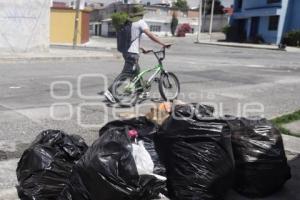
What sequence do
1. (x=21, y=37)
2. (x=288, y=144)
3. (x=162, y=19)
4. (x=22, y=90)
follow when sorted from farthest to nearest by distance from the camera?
(x=162, y=19), (x=21, y=37), (x=22, y=90), (x=288, y=144)

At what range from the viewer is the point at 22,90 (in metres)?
10.0

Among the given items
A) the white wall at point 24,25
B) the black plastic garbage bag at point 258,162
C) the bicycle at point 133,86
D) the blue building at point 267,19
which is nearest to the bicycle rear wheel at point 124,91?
the bicycle at point 133,86

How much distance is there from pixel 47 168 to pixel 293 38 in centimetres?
4115

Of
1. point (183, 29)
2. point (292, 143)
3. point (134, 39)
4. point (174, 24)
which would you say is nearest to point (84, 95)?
point (134, 39)

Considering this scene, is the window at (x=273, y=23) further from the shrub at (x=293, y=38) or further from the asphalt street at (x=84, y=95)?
the asphalt street at (x=84, y=95)

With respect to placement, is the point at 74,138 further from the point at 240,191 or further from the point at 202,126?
the point at 240,191

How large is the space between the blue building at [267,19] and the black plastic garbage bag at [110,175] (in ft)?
142

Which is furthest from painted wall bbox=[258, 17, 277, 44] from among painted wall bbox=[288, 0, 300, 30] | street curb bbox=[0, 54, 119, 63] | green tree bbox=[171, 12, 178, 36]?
street curb bbox=[0, 54, 119, 63]

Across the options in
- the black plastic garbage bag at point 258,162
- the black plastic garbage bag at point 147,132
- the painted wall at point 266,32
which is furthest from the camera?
the painted wall at point 266,32

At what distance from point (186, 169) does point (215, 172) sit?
25 cm

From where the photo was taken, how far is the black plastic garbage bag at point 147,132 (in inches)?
172

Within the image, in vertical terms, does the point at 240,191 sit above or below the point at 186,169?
below

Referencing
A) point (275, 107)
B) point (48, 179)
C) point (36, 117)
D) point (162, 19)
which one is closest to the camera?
point (48, 179)

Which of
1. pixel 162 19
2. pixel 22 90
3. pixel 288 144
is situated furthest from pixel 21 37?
pixel 162 19
